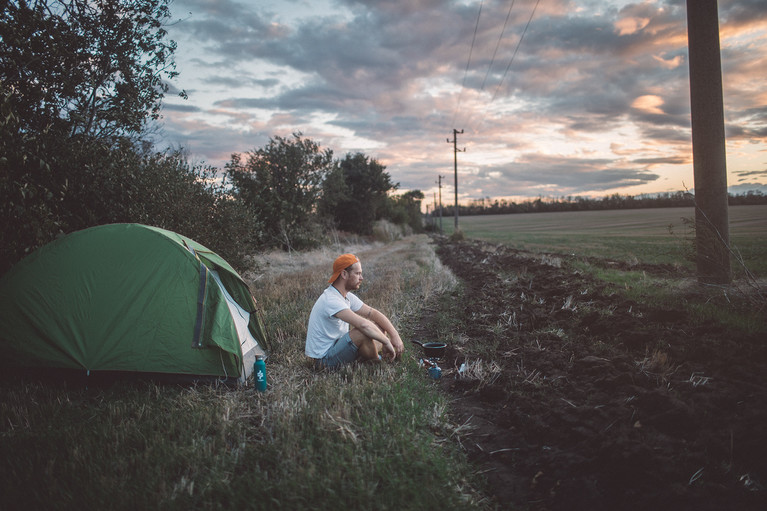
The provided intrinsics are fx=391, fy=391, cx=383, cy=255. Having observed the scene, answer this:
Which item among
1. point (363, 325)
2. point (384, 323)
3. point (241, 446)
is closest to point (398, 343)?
point (384, 323)

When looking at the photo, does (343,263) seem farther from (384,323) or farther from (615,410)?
(615,410)

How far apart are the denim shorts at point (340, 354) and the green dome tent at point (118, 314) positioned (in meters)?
1.03

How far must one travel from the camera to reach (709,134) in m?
7.80

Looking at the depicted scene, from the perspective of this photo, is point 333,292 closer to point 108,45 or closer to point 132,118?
point 132,118

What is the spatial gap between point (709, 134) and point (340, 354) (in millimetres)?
8451

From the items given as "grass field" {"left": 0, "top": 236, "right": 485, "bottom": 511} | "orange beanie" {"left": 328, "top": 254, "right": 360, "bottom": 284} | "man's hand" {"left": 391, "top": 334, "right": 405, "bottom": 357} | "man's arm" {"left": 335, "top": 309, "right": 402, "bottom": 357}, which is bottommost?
"grass field" {"left": 0, "top": 236, "right": 485, "bottom": 511}

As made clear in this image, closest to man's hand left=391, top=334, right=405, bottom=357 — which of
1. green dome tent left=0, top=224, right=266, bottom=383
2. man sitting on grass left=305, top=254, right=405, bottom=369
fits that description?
man sitting on grass left=305, top=254, right=405, bottom=369

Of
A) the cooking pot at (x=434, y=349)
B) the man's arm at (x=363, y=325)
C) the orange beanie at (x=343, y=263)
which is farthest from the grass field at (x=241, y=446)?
the orange beanie at (x=343, y=263)

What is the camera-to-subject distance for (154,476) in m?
2.92

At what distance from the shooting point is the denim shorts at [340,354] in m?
4.95

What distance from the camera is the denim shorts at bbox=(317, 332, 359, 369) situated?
4949 millimetres

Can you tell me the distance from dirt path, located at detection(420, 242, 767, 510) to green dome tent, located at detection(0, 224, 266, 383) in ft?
10.1

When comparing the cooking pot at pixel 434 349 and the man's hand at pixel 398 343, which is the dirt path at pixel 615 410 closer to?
the cooking pot at pixel 434 349

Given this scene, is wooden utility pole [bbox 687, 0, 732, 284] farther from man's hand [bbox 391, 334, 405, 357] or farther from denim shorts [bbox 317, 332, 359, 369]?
denim shorts [bbox 317, 332, 359, 369]
